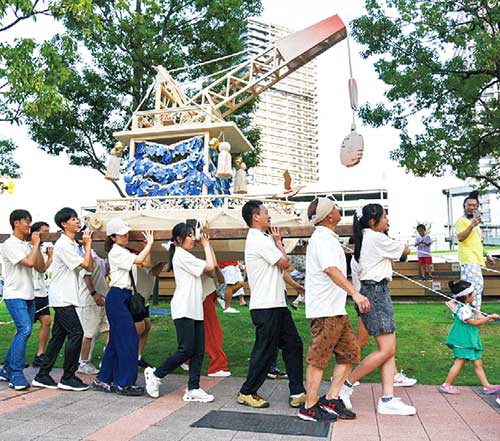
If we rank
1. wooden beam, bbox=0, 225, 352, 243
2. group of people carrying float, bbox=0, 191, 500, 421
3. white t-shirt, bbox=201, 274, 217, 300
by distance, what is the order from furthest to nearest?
white t-shirt, bbox=201, 274, 217, 300, wooden beam, bbox=0, 225, 352, 243, group of people carrying float, bbox=0, 191, 500, 421

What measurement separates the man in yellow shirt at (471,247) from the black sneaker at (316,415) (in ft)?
12.8

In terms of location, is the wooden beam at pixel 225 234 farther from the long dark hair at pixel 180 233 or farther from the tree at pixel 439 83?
the tree at pixel 439 83

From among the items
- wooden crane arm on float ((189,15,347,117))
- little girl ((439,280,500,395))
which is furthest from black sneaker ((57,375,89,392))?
wooden crane arm on float ((189,15,347,117))

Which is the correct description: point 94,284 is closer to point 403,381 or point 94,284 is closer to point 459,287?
point 403,381

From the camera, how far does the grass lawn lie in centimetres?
662

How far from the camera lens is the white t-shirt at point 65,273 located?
5.74m

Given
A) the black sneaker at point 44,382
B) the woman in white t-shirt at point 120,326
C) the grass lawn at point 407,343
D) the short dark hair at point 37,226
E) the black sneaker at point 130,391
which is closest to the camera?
the black sneaker at point 130,391

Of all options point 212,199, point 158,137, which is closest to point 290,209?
point 212,199

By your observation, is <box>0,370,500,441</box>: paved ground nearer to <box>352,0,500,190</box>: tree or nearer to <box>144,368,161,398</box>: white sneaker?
<box>144,368,161,398</box>: white sneaker

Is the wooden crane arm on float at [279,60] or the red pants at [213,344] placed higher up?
the wooden crane arm on float at [279,60]

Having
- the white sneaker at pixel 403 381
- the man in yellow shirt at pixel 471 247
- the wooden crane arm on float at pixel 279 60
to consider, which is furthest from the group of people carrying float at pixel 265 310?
the wooden crane arm on float at pixel 279 60

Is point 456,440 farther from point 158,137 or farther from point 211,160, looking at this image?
point 158,137

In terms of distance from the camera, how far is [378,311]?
4.82 metres

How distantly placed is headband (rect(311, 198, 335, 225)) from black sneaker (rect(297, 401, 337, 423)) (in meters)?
1.60
